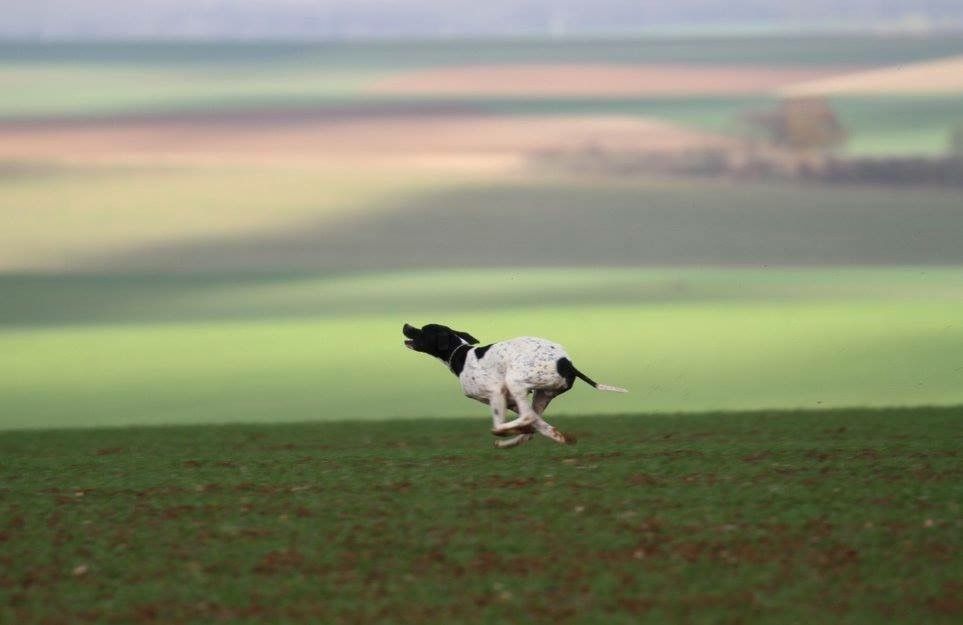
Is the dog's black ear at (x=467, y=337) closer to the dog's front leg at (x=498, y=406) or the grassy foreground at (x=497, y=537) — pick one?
the dog's front leg at (x=498, y=406)

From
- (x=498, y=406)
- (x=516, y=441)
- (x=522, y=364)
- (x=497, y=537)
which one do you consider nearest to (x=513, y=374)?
(x=522, y=364)

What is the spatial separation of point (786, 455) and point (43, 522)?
733 cm

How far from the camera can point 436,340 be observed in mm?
15648

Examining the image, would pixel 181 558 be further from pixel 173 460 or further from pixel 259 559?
pixel 173 460

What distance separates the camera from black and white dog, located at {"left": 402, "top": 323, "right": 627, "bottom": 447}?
14766 millimetres

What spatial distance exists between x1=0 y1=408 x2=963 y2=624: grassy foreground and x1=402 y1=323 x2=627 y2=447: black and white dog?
→ 430 mm

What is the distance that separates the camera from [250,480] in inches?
559

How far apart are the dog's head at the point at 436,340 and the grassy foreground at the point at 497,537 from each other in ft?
3.70

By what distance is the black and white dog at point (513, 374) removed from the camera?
14.8 m

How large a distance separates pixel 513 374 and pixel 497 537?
3640 mm

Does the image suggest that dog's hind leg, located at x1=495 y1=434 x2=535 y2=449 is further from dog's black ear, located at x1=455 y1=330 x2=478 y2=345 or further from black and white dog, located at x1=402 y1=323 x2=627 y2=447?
dog's black ear, located at x1=455 y1=330 x2=478 y2=345

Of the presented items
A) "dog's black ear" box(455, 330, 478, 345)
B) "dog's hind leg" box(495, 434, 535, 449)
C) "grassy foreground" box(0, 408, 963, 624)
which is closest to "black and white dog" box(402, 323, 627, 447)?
"dog's black ear" box(455, 330, 478, 345)

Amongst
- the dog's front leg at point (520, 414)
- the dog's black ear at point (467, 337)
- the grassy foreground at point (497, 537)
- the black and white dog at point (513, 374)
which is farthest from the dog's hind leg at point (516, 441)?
the dog's black ear at point (467, 337)

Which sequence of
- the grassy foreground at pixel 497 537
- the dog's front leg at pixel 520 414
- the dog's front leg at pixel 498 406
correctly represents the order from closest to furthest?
1. the grassy foreground at pixel 497 537
2. the dog's front leg at pixel 520 414
3. the dog's front leg at pixel 498 406
